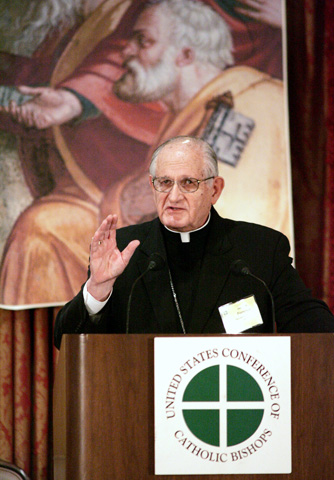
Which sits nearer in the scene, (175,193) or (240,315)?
(240,315)

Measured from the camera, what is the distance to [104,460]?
5.30 feet

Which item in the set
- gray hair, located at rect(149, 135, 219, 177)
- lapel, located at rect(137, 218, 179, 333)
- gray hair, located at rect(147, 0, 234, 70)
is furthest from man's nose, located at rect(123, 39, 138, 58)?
lapel, located at rect(137, 218, 179, 333)

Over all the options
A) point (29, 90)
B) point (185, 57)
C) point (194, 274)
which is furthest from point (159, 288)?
point (185, 57)

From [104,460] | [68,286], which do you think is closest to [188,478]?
[104,460]

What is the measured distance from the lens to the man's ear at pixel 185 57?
4008 mm

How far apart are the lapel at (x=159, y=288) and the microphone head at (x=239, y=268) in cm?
34

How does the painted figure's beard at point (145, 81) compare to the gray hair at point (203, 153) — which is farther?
the painted figure's beard at point (145, 81)

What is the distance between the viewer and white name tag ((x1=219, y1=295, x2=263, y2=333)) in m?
2.19

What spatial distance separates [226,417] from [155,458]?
199mm

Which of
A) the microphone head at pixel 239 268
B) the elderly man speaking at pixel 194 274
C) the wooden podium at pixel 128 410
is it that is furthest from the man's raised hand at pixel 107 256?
the wooden podium at pixel 128 410

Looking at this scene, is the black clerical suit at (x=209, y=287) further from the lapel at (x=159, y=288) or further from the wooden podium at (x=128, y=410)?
the wooden podium at (x=128, y=410)

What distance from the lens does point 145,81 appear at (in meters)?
3.98

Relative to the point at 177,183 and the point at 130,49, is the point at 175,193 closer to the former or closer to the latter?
the point at 177,183

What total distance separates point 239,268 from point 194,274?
1.40 ft
